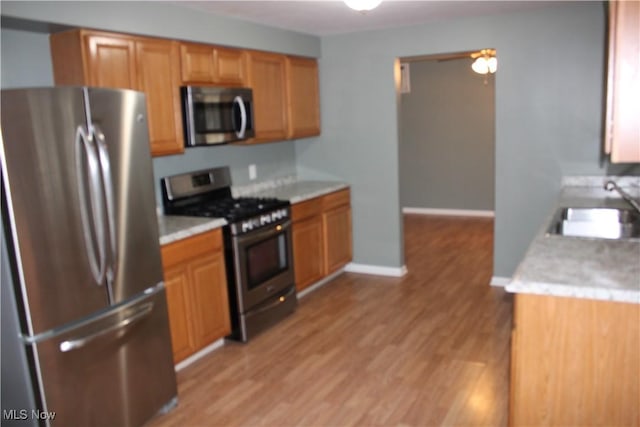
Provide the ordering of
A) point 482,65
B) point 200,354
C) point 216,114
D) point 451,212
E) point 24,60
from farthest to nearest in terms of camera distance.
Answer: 1. point 451,212
2. point 482,65
3. point 216,114
4. point 200,354
5. point 24,60

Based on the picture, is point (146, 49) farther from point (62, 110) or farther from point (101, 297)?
point (101, 297)

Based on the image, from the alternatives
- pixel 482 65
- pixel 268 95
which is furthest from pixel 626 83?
pixel 482 65

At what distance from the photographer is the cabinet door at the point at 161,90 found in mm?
3293

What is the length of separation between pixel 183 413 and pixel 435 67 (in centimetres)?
615

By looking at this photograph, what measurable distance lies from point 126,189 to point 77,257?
40cm

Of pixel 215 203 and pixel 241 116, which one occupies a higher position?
pixel 241 116

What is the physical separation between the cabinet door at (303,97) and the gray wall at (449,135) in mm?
2436

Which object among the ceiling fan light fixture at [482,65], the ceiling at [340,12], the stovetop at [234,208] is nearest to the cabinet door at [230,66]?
the ceiling at [340,12]

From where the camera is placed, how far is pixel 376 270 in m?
5.26

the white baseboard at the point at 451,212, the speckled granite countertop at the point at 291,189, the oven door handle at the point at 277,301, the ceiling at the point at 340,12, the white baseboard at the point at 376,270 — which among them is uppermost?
the ceiling at the point at 340,12

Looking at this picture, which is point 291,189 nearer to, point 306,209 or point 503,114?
point 306,209

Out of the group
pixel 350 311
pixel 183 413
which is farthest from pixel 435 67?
pixel 183 413

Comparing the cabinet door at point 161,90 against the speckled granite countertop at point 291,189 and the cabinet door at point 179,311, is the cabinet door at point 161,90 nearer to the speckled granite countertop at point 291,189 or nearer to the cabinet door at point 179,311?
the cabinet door at point 179,311

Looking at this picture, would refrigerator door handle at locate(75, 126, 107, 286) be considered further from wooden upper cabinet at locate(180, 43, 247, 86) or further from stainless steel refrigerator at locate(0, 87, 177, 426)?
wooden upper cabinet at locate(180, 43, 247, 86)
